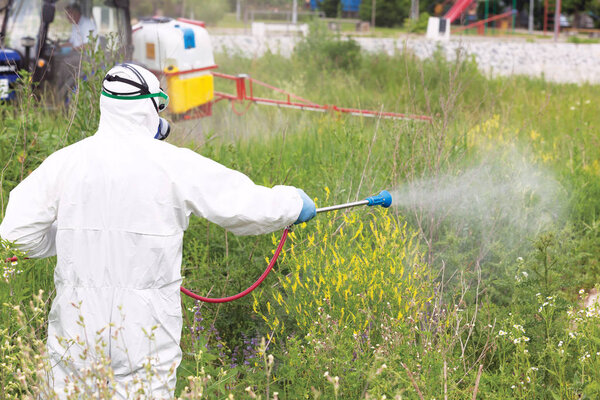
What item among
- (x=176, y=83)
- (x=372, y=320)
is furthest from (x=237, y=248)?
(x=176, y=83)

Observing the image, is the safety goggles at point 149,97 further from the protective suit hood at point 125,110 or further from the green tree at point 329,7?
the green tree at point 329,7

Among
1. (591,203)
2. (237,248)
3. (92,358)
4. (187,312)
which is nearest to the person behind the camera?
(92,358)

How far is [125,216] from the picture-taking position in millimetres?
2582

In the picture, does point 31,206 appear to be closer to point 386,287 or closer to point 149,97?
point 149,97

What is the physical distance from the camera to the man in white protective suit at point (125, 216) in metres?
2.58

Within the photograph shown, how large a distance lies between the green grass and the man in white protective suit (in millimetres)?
238

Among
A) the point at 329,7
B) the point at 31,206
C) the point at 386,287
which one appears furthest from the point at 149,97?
the point at 329,7

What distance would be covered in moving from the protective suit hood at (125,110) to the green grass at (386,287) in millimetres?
826

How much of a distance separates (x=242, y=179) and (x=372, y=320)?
1.01 m

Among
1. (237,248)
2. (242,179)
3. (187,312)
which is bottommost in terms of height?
(187,312)

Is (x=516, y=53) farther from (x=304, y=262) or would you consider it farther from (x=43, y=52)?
(x=304, y=262)

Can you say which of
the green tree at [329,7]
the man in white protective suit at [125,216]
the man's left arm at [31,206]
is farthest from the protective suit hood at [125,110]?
the green tree at [329,7]

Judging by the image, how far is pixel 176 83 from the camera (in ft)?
29.0

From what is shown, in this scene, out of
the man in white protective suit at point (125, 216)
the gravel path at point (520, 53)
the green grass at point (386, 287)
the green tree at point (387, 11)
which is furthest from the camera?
the green tree at point (387, 11)
